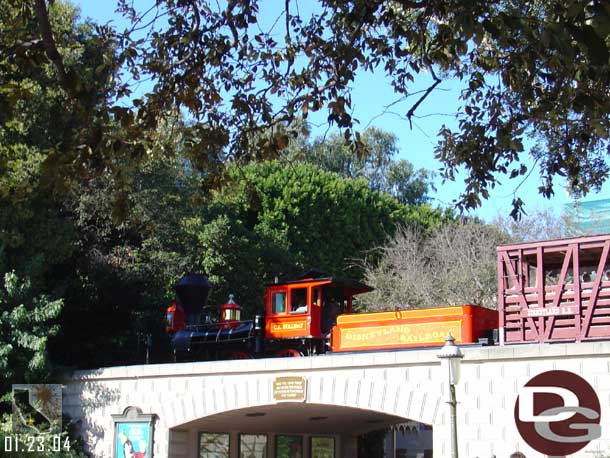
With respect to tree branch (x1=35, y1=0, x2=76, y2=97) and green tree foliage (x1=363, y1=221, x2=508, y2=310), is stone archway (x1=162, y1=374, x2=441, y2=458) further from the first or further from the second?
tree branch (x1=35, y1=0, x2=76, y2=97)

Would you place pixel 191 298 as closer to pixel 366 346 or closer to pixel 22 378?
pixel 22 378

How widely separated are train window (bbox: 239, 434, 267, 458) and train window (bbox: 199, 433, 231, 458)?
631 mm

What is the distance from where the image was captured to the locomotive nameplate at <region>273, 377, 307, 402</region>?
1766cm

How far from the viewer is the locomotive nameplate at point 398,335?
17266 millimetres

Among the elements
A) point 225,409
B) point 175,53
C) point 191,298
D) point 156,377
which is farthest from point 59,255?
point 175,53

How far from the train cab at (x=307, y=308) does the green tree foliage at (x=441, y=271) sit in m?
9.23

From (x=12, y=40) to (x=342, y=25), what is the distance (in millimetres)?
4076

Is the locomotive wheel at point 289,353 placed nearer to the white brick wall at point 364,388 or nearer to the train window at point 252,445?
the white brick wall at point 364,388

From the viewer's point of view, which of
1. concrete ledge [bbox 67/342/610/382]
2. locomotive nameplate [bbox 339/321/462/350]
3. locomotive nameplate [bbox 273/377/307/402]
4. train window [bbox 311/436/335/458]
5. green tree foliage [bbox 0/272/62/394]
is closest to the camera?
concrete ledge [bbox 67/342/610/382]

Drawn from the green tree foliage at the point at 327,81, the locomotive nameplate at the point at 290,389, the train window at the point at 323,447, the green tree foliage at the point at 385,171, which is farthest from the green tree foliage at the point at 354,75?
the green tree foliage at the point at 385,171

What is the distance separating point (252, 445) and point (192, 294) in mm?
4526
